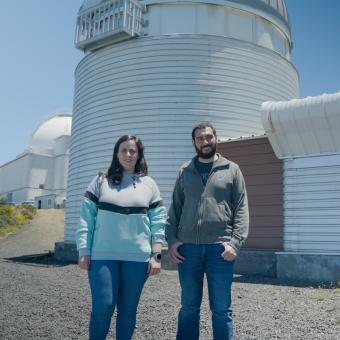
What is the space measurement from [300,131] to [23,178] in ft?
143

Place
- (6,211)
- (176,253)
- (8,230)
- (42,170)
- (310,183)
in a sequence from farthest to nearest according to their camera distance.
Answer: (42,170), (6,211), (8,230), (310,183), (176,253)

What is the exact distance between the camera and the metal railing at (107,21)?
14.2 meters

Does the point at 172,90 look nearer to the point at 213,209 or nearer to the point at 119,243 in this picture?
the point at 213,209

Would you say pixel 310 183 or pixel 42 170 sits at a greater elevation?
pixel 42 170

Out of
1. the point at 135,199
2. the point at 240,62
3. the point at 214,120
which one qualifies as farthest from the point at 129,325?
the point at 240,62

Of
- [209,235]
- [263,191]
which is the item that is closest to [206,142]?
[209,235]

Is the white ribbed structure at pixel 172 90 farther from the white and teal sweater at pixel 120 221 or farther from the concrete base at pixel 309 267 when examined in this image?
the white and teal sweater at pixel 120 221

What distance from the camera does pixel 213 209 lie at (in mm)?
3408

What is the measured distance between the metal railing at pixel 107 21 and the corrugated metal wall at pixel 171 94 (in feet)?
1.91

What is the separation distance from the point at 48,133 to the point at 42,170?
5.90 meters

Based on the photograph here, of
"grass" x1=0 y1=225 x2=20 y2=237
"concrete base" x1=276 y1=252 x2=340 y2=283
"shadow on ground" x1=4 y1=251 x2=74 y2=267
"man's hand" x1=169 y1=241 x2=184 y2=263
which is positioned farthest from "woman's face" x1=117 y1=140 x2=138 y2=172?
"grass" x1=0 y1=225 x2=20 y2=237

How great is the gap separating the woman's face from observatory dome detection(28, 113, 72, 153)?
156 ft

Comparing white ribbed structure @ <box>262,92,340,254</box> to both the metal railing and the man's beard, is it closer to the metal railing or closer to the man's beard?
the man's beard

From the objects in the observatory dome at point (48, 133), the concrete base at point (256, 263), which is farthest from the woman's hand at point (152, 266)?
the observatory dome at point (48, 133)
